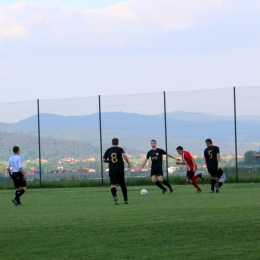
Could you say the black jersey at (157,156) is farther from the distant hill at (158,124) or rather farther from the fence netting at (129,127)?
the distant hill at (158,124)

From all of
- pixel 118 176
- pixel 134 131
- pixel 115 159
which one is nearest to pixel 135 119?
pixel 134 131

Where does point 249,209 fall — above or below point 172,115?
below

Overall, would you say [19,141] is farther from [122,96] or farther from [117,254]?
[117,254]

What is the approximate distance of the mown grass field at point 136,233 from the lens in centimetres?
1038

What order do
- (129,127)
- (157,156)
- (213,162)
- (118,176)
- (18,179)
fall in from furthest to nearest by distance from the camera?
(129,127) → (157,156) → (213,162) → (18,179) → (118,176)

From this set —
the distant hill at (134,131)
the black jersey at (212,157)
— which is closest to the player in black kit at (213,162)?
the black jersey at (212,157)

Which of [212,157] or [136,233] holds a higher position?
[212,157]

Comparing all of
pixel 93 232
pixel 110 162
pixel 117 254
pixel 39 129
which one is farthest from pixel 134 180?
pixel 117 254

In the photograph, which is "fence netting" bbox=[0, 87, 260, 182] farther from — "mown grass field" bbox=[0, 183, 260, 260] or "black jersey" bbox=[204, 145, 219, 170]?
"mown grass field" bbox=[0, 183, 260, 260]

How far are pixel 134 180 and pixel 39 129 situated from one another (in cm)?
607

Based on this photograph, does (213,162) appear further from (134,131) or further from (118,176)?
(134,131)

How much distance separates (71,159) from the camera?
39.7 metres

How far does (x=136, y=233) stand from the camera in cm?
1234

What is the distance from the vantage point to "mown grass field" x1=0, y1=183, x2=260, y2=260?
10383 millimetres
